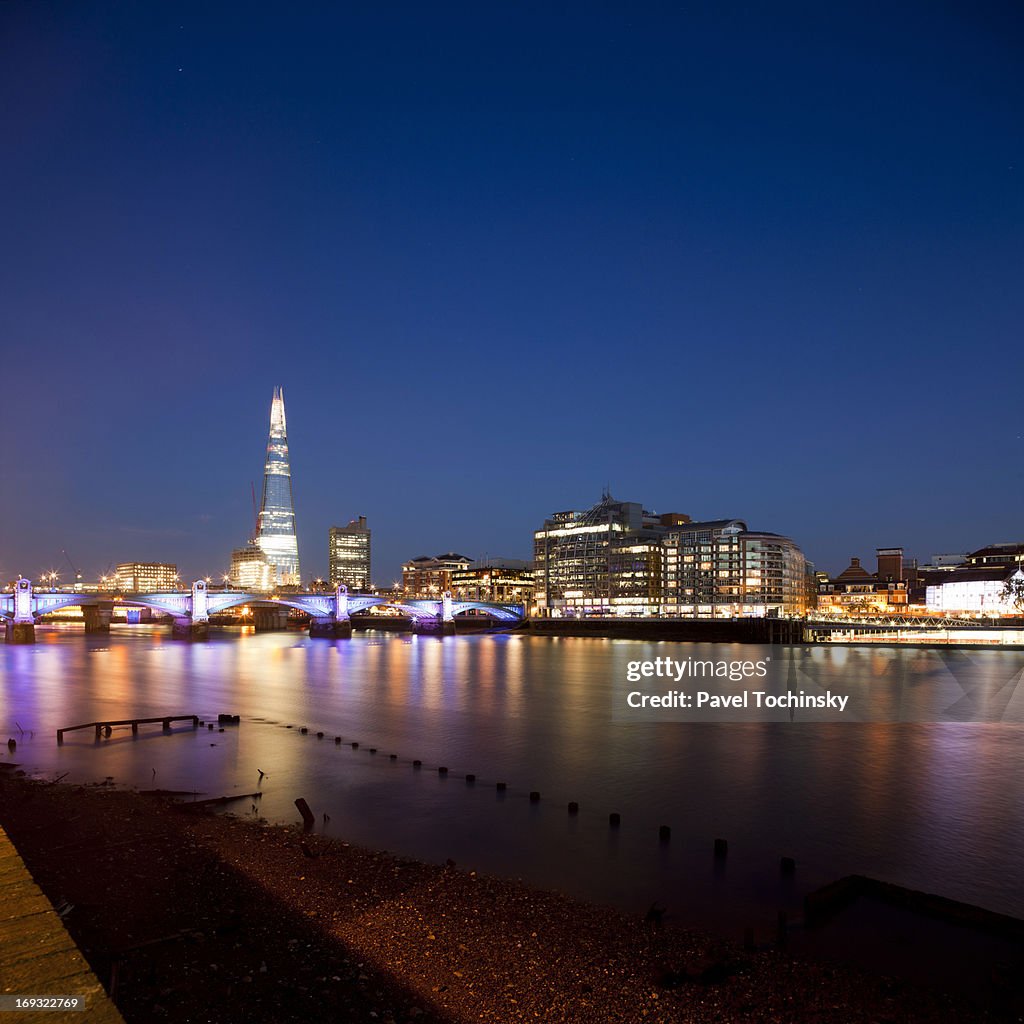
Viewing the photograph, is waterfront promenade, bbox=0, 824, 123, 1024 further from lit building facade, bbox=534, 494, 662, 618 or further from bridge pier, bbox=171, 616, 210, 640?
lit building facade, bbox=534, 494, 662, 618

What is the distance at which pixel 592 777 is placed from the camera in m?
27.5

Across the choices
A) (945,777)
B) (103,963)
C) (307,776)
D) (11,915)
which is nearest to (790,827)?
(945,777)

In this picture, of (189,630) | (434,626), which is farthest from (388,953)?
(434,626)

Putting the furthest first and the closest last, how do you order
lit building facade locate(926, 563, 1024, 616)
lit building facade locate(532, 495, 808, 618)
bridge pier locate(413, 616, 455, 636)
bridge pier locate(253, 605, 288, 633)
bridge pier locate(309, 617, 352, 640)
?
bridge pier locate(253, 605, 288, 633), lit building facade locate(926, 563, 1024, 616), lit building facade locate(532, 495, 808, 618), bridge pier locate(413, 616, 455, 636), bridge pier locate(309, 617, 352, 640)

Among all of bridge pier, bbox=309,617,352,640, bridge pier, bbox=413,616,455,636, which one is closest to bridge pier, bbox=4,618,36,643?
bridge pier, bbox=309,617,352,640

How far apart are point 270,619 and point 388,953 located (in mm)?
166683

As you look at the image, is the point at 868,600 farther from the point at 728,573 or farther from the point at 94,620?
the point at 94,620

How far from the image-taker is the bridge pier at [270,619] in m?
160

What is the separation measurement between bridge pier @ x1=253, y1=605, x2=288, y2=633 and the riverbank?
145464 millimetres

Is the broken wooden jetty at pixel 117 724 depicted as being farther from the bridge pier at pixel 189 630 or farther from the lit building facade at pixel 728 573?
the lit building facade at pixel 728 573

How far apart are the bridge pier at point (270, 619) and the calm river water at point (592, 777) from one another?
102 meters

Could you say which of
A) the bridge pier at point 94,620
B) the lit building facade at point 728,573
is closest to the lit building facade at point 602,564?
the lit building facade at point 728,573

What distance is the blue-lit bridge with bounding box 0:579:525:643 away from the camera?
104 metres

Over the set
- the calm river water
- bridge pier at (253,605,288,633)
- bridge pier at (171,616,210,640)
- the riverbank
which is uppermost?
the riverbank
